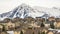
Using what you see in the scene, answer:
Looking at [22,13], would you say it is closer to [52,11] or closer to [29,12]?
[29,12]

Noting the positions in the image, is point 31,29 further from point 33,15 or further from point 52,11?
point 52,11

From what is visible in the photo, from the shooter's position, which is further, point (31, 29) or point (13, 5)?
point (13, 5)

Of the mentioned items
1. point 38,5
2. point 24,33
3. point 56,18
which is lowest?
point 24,33

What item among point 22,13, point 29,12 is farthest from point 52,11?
point 22,13

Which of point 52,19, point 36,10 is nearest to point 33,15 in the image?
point 36,10

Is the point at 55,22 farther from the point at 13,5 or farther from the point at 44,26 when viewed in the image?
the point at 13,5

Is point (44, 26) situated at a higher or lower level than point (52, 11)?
lower

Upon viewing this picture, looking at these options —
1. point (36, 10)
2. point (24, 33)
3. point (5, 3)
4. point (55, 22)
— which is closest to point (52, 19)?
point (55, 22)
